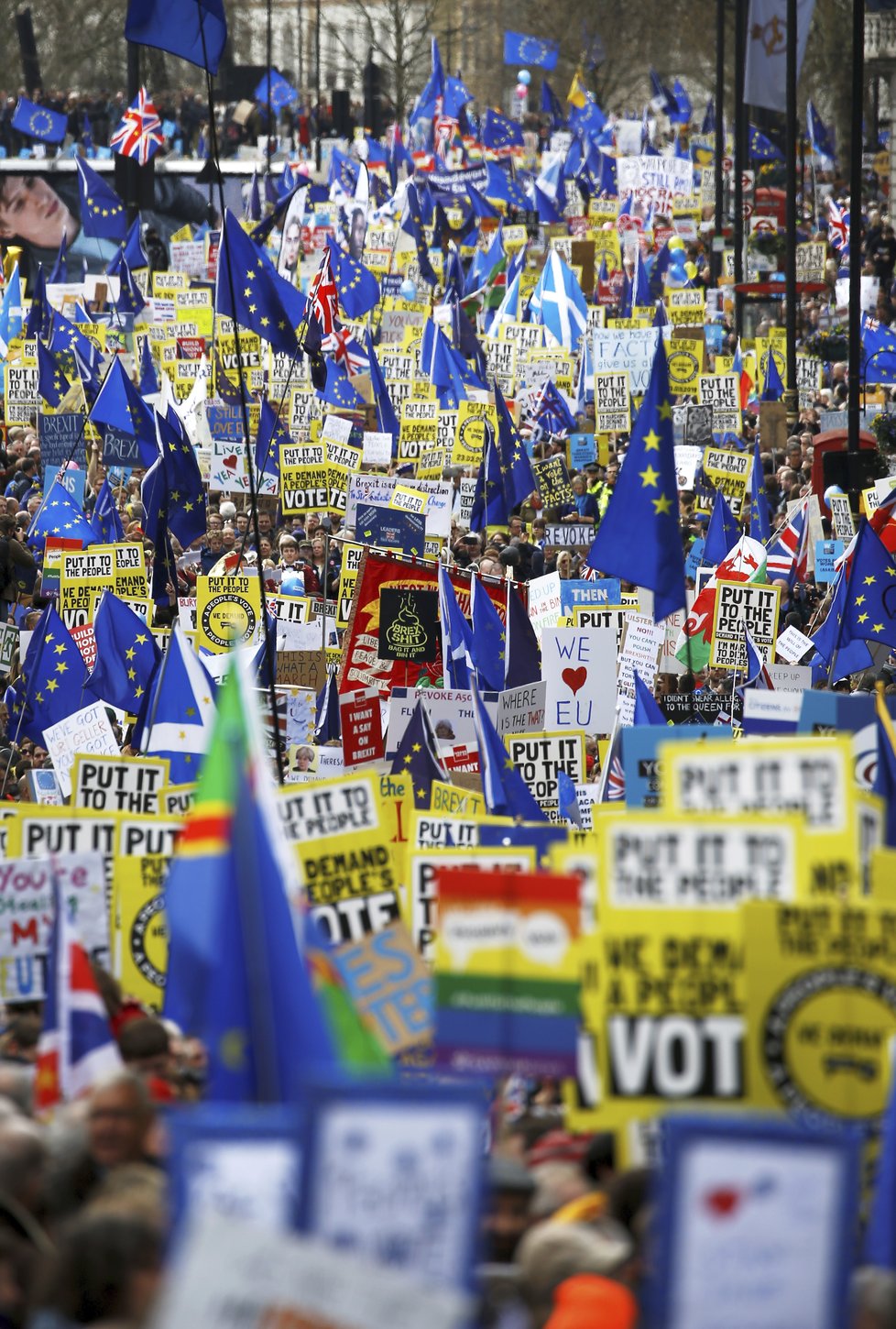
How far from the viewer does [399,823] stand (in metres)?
10.3

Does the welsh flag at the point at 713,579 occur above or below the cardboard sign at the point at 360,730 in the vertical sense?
above

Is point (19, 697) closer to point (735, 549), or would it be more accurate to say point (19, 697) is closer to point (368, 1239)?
point (735, 549)

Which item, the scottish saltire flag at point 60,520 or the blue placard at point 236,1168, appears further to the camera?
the scottish saltire flag at point 60,520

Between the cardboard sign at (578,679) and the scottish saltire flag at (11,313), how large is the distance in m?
17.1

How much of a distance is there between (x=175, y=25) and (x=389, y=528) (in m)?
5.42

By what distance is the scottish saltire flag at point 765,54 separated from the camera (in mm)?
30391

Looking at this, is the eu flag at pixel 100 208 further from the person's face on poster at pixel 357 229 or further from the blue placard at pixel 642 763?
the blue placard at pixel 642 763

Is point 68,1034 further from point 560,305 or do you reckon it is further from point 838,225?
point 838,225

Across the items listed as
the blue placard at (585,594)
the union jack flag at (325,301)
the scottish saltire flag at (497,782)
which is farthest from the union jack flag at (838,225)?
the scottish saltire flag at (497,782)

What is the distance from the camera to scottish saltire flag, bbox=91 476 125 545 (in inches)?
758

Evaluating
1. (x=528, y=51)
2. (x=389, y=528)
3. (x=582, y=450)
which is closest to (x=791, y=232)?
(x=582, y=450)

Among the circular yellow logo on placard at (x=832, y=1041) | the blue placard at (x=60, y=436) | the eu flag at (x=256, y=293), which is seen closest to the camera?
the circular yellow logo on placard at (x=832, y=1041)

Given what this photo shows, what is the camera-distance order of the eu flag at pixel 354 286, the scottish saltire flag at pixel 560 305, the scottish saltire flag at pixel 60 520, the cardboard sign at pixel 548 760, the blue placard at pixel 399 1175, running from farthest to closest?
1. the eu flag at pixel 354 286
2. the scottish saltire flag at pixel 560 305
3. the scottish saltire flag at pixel 60 520
4. the cardboard sign at pixel 548 760
5. the blue placard at pixel 399 1175

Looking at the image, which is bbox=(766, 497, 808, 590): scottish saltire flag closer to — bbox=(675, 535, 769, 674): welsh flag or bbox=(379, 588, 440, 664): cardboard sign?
bbox=(675, 535, 769, 674): welsh flag
